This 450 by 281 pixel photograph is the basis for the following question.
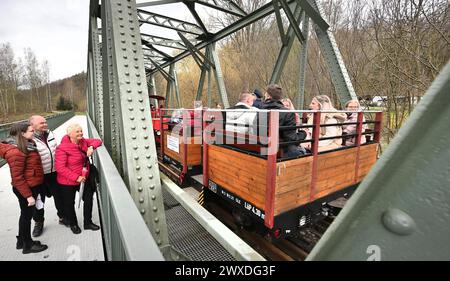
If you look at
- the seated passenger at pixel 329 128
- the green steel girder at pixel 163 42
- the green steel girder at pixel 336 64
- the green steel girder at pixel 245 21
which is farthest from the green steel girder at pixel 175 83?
the seated passenger at pixel 329 128

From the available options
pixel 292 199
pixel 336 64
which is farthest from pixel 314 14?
pixel 292 199

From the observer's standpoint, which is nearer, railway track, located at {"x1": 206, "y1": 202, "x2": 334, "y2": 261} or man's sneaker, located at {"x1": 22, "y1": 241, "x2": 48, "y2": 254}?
man's sneaker, located at {"x1": 22, "y1": 241, "x2": 48, "y2": 254}

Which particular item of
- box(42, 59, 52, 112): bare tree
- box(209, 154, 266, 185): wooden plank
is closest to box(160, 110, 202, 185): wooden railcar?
box(209, 154, 266, 185): wooden plank

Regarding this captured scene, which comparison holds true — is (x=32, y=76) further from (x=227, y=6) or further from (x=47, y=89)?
(x=227, y=6)

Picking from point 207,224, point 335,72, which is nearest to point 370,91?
point 335,72

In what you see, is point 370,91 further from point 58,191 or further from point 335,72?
point 58,191

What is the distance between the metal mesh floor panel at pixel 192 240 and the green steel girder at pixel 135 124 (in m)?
1.17

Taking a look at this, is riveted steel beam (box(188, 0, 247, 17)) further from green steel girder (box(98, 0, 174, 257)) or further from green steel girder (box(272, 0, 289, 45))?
green steel girder (box(98, 0, 174, 257))

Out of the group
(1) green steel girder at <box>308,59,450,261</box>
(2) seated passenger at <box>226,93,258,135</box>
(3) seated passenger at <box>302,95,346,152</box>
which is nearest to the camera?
(1) green steel girder at <box>308,59,450,261</box>

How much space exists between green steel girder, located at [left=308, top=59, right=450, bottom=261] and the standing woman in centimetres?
366

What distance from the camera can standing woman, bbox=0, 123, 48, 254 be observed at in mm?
2965

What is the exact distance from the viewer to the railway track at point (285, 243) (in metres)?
3.11

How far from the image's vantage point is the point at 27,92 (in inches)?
2041

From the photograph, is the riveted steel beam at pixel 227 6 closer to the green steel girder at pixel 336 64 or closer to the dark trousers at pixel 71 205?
the green steel girder at pixel 336 64
